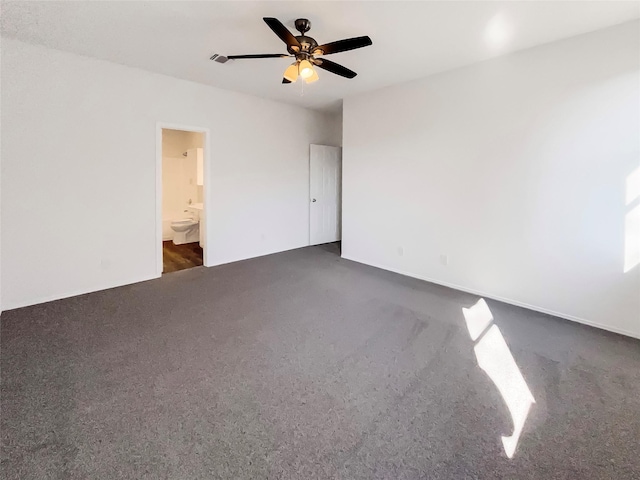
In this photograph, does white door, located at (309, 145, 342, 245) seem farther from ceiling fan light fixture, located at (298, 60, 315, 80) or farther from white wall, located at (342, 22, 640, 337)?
ceiling fan light fixture, located at (298, 60, 315, 80)

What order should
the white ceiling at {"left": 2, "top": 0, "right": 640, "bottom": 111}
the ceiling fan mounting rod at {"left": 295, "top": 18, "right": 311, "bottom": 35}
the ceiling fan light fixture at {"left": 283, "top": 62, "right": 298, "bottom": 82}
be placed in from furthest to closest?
the ceiling fan light fixture at {"left": 283, "top": 62, "right": 298, "bottom": 82} < the ceiling fan mounting rod at {"left": 295, "top": 18, "right": 311, "bottom": 35} < the white ceiling at {"left": 2, "top": 0, "right": 640, "bottom": 111}

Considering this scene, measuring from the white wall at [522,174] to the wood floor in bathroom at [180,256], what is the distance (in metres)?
3.09

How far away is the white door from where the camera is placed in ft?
20.1

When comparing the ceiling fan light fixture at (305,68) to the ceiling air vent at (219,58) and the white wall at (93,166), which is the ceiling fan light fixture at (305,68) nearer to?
the ceiling air vent at (219,58)

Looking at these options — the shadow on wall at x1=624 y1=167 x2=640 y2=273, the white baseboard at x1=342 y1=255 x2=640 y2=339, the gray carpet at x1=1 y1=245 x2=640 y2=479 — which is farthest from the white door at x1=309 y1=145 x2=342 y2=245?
the shadow on wall at x1=624 y1=167 x2=640 y2=273

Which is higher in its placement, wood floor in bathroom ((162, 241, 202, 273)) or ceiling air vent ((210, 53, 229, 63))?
ceiling air vent ((210, 53, 229, 63))

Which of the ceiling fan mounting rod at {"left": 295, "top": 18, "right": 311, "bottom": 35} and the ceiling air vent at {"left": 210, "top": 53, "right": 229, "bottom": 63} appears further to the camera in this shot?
the ceiling air vent at {"left": 210, "top": 53, "right": 229, "bottom": 63}

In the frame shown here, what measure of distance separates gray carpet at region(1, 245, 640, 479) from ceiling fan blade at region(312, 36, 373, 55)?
7.73 feet

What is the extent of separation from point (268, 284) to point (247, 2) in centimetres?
293

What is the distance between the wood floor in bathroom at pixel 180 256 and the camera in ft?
16.1

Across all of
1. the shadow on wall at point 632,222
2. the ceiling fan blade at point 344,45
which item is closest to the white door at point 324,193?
the ceiling fan blade at point 344,45

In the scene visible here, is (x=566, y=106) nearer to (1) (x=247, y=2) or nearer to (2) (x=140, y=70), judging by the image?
(1) (x=247, y=2)

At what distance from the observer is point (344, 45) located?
2432 millimetres

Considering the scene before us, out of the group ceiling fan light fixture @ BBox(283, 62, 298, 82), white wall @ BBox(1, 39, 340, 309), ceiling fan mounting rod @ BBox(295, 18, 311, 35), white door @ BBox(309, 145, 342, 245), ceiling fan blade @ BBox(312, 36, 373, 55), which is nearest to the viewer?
ceiling fan blade @ BBox(312, 36, 373, 55)
